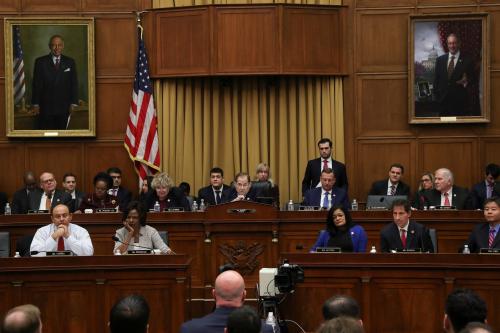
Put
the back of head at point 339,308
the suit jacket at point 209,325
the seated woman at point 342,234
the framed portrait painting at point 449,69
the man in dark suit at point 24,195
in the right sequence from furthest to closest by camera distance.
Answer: the framed portrait painting at point 449,69
the man in dark suit at point 24,195
the seated woman at point 342,234
the suit jacket at point 209,325
the back of head at point 339,308

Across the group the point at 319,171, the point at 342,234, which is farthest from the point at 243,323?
the point at 319,171

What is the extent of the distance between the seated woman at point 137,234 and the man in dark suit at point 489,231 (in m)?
2.93

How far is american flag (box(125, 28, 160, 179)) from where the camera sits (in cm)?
1414

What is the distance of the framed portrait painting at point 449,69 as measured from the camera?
13.9 meters

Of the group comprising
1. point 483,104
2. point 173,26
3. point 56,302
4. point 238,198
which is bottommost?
point 56,302

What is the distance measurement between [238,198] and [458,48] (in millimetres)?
4159

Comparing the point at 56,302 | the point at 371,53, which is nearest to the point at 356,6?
the point at 371,53

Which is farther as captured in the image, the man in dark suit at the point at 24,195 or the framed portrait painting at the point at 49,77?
the framed portrait painting at the point at 49,77

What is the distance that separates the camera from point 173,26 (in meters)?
14.0

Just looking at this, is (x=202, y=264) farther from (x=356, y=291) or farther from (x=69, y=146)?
(x=69, y=146)

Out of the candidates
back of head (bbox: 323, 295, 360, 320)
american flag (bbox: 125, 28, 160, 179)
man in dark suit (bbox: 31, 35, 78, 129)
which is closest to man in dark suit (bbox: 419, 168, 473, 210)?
american flag (bbox: 125, 28, 160, 179)

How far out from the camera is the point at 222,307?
552cm

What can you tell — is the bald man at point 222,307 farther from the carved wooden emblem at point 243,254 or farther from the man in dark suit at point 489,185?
the man in dark suit at point 489,185

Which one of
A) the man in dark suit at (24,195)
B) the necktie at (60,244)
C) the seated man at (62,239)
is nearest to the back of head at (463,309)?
the seated man at (62,239)
